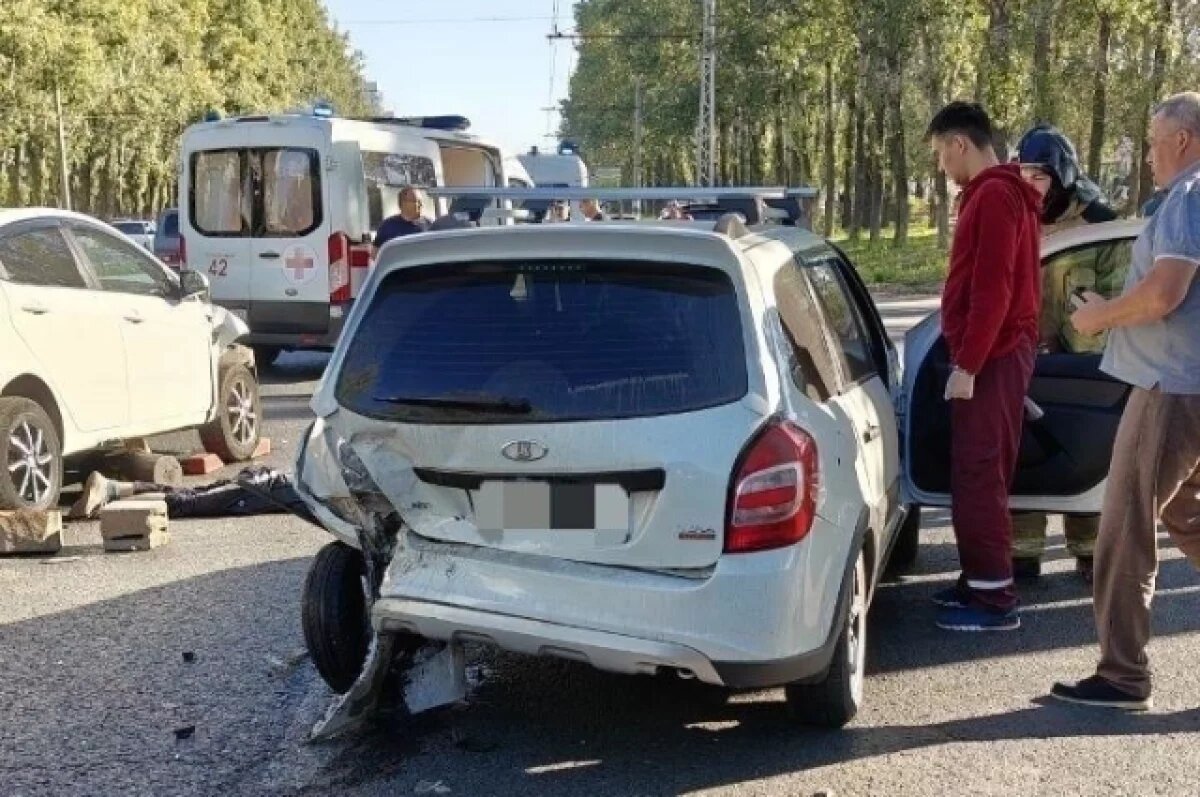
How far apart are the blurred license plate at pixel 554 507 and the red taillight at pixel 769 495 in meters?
0.32

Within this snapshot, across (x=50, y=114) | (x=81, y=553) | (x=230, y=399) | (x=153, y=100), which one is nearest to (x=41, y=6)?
(x=50, y=114)

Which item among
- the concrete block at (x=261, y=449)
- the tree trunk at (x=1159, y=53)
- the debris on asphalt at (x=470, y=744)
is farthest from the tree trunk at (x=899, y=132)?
the debris on asphalt at (x=470, y=744)

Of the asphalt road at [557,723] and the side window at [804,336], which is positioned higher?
the side window at [804,336]

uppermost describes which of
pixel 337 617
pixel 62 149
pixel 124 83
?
pixel 124 83

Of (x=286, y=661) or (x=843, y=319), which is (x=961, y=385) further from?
(x=286, y=661)

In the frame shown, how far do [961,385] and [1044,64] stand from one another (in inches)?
978

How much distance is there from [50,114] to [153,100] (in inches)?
281

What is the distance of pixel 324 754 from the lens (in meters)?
4.73

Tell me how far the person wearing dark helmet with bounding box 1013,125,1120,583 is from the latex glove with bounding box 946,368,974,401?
36.8 inches

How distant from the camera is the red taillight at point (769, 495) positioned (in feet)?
13.9

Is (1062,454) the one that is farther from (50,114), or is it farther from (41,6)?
(50,114)

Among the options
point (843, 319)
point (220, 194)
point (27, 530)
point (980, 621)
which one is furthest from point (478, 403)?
point (220, 194)

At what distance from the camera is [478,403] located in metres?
4.48

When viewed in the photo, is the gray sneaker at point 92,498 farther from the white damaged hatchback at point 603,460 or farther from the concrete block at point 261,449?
the white damaged hatchback at point 603,460
